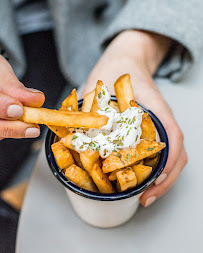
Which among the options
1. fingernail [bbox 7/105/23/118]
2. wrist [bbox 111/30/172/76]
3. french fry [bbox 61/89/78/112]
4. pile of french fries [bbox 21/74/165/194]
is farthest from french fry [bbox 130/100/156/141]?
wrist [bbox 111/30/172/76]

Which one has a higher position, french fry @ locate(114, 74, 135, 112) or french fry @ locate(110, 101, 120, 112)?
french fry @ locate(114, 74, 135, 112)

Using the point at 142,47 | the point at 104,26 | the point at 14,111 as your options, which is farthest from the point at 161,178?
the point at 104,26

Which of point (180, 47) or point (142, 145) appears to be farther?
point (180, 47)

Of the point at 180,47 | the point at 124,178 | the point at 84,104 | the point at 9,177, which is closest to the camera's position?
the point at 124,178

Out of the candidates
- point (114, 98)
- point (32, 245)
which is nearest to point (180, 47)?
point (114, 98)

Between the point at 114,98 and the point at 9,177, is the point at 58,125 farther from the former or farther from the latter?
the point at 9,177

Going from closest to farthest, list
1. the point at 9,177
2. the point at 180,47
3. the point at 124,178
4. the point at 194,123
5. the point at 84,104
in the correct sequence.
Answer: the point at 124,178
the point at 84,104
the point at 194,123
the point at 180,47
the point at 9,177

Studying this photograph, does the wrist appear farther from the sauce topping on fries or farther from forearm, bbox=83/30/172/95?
the sauce topping on fries

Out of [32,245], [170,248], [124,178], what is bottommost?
[32,245]
